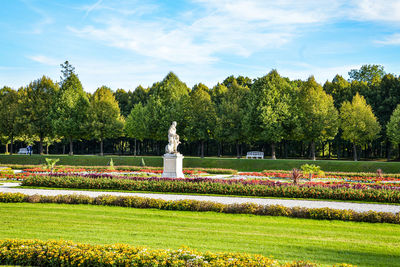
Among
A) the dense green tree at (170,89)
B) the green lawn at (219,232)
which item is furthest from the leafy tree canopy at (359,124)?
the green lawn at (219,232)

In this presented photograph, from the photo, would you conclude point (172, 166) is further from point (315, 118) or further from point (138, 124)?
point (138, 124)

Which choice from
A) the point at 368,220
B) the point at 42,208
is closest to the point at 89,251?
the point at 42,208

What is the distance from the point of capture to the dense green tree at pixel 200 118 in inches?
1811

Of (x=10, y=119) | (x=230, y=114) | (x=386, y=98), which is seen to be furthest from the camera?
(x=10, y=119)

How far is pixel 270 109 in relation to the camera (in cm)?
4091

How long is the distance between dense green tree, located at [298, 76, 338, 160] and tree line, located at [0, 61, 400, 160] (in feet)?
0.37

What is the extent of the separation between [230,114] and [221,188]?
3039 cm

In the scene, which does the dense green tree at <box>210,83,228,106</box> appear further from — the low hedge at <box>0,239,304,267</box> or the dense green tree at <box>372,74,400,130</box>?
the low hedge at <box>0,239,304,267</box>

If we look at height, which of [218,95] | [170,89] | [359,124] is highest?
[218,95]

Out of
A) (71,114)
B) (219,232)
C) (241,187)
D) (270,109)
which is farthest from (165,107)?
(219,232)

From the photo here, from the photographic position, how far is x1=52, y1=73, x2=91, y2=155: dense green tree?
4775 cm

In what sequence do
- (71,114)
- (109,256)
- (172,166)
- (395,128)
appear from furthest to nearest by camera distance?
(71,114)
(395,128)
(172,166)
(109,256)

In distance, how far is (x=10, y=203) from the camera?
13.8 m

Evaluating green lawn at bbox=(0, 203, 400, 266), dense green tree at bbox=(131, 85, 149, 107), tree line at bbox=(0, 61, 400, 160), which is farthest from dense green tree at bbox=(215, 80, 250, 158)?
green lawn at bbox=(0, 203, 400, 266)
